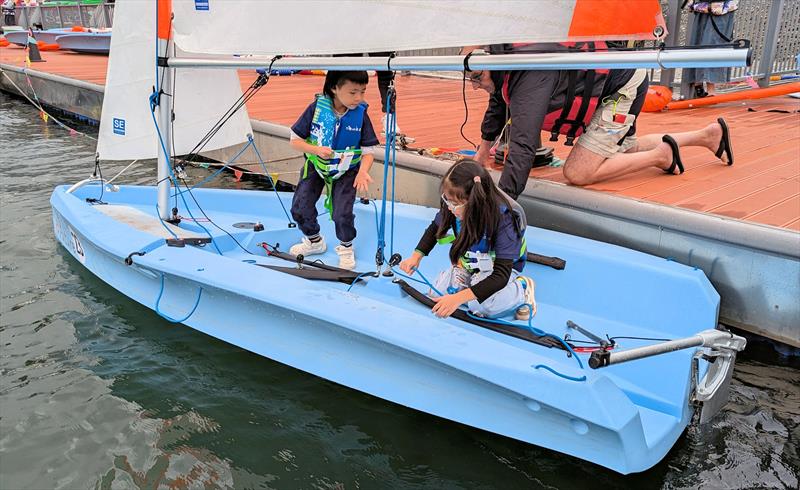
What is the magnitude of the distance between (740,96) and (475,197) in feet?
16.6

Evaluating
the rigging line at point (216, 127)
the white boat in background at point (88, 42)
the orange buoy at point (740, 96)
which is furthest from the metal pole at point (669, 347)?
the white boat in background at point (88, 42)

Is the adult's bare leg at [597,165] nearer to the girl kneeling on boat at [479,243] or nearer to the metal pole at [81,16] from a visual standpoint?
the girl kneeling on boat at [479,243]

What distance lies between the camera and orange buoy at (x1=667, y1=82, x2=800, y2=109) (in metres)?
6.46

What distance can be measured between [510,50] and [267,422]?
77.3 inches

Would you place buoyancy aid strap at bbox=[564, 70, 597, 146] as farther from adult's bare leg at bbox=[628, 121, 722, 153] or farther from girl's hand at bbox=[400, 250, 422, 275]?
girl's hand at bbox=[400, 250, 422, 275]

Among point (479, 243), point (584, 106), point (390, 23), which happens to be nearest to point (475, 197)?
point (479, 243)

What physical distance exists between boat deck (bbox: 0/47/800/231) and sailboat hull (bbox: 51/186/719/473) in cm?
62

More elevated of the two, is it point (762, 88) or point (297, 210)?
point (762, 88)

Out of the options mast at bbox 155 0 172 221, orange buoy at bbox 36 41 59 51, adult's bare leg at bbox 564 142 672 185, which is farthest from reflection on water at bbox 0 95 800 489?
orange buoy at bbox 36 41 59 51

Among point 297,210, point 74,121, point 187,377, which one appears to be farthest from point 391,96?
point 74,121

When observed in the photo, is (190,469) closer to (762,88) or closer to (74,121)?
(762,88)

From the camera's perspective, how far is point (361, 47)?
112 inches

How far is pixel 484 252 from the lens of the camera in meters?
2.89

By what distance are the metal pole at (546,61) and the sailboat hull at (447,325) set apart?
0.90 m
